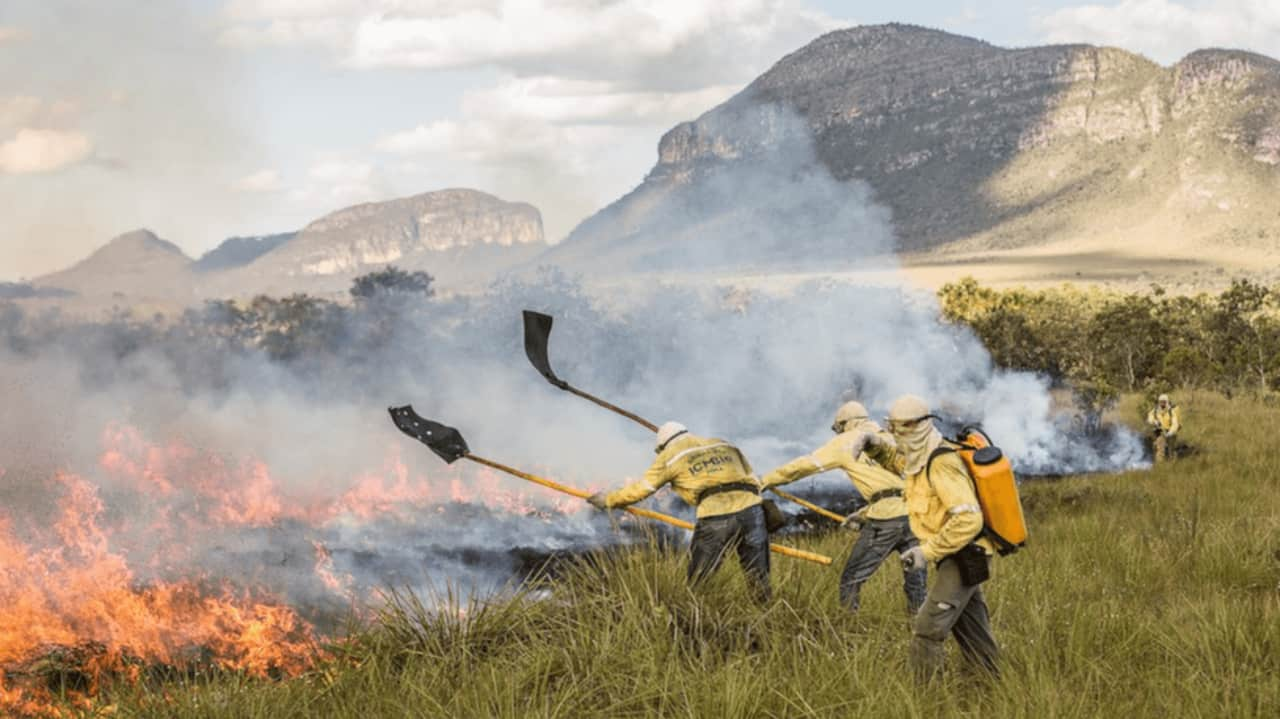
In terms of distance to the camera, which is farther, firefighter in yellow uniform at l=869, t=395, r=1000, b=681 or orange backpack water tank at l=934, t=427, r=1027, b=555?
firefighter in yellow uniform at l=869, t=395, r=1000, b=681

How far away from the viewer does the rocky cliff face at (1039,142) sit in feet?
358

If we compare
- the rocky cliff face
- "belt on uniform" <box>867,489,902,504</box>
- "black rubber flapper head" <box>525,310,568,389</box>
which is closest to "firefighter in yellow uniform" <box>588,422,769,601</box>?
"belt on uniform" <box>867,489,902,504</box>

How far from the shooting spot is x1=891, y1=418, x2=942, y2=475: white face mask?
20.9 ft

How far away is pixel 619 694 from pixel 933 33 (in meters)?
170

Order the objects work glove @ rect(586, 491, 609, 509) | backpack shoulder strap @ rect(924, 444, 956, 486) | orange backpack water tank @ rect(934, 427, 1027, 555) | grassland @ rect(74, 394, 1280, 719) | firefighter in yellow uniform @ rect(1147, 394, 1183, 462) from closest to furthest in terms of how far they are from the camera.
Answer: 1. grassland @ rect(74, 394, 1280, 719)
2. orange backpack water tank @ rect(934, 427, 1027, 555)
3. backpack shoulder strap @ rect(924, 444, 956, 486)
4. work glove @ rect(586, 491, 609, 509)
5. firefighter in yellow uniform @ rect(1147, 394, 1183, 462)

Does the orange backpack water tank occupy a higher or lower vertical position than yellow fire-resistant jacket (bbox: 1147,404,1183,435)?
higher

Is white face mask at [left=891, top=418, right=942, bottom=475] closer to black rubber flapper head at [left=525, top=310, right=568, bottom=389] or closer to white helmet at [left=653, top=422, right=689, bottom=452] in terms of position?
white helmet at [left=653, top=422, right=689, bottom=452]

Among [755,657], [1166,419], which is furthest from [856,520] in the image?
[1166,419]

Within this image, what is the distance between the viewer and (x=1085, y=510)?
15.5 m

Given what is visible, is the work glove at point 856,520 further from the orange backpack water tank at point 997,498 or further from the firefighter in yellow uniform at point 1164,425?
the firefighter in yellow uniform at point 1164,425

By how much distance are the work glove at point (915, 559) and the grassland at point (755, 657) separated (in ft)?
1.51

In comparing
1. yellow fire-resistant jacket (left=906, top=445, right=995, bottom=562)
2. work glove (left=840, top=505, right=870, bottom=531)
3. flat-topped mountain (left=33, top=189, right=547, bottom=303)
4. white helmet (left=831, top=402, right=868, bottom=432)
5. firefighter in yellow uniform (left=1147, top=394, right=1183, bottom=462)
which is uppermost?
flat-topped mountain (left=33, top=189, right=547, bottom=303)

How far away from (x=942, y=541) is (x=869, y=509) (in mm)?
2376

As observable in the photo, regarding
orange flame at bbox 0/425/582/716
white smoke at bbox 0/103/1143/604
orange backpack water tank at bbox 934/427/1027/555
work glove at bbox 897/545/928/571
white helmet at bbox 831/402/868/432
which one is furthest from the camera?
white smoke at bbox 0/103/1143/604
